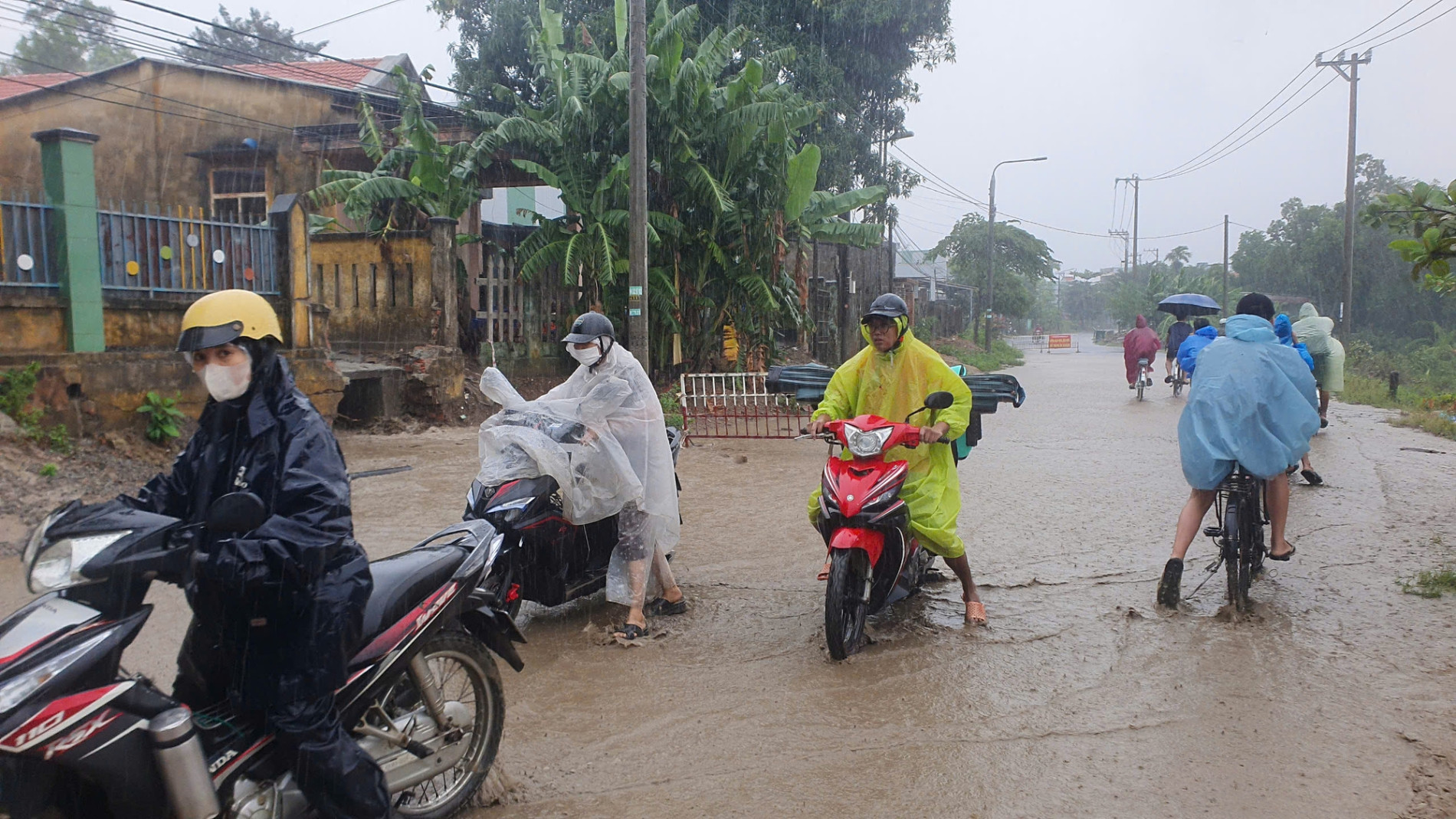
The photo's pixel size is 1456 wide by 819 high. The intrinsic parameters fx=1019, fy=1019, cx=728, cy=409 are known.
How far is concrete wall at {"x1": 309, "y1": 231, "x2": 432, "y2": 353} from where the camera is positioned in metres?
12.9

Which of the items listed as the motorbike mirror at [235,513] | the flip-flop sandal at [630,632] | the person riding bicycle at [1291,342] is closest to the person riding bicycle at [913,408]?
the flip-flop sandal at [630,632]

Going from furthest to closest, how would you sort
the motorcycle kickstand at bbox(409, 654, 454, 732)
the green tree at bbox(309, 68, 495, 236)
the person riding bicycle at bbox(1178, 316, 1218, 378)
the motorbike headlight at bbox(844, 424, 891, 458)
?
the green tree at bbox(309, 68, 495, 236) → the person riding bicycle at bbox(1178, 316, 1218, 378) → the motorbike headlight at bbox(844, 424, 891, 458) → the motorcycle kickstand at bbox(409, 654, 454, 732)

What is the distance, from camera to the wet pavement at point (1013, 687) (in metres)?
3.51

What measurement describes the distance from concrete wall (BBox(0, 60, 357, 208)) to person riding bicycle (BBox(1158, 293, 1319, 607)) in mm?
17479

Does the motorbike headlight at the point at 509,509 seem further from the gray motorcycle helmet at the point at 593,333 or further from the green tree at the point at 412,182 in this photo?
the green tree at the point at 412,182

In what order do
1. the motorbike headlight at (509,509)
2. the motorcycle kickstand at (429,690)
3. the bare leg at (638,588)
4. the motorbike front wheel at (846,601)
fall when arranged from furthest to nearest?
the bare leg at (638,588) < the motorbike headlight at (509,509) < the motorbike front wheel at (846,601) < the motorcycle kickstand at (429,690)

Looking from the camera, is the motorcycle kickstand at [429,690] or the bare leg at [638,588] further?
the bare leg at [638,588]

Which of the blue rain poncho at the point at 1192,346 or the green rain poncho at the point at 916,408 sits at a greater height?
the blue rain poncho at the point at 1192,346

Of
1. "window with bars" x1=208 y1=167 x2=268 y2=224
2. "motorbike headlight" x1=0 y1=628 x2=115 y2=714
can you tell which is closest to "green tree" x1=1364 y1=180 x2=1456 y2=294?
"motorbike headlight" x1=0 y1=628 x2=115 y2=714

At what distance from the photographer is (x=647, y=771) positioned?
12.1ft

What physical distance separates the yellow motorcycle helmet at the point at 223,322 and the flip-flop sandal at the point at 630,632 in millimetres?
2751

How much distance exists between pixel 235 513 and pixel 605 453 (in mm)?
2762

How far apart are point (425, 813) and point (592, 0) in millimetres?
20108

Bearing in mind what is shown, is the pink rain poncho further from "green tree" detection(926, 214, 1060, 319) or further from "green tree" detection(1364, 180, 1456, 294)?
"green tree" detection(926, 214, 1060, 319)
